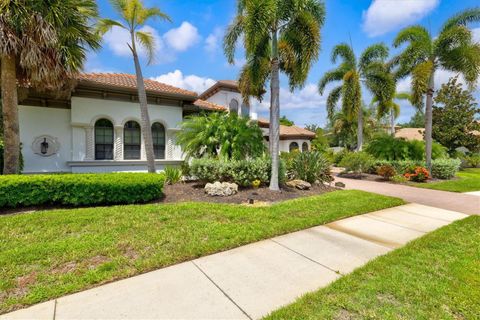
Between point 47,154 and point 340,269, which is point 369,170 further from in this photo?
point 47,154

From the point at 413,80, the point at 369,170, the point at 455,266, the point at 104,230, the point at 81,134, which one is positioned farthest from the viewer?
the point at 369,170

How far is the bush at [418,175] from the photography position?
1389cm

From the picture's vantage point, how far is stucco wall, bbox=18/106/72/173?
9562 mm

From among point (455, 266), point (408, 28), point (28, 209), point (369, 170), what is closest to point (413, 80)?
point (408, 28)

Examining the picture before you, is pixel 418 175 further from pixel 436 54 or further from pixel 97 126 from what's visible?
pixel 97 126

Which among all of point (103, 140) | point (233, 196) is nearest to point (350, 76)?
point (233, 196)

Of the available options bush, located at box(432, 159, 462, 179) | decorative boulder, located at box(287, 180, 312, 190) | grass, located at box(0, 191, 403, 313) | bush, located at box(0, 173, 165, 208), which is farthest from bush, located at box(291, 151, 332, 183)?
bush, located at box(432, 159, 462, 179)

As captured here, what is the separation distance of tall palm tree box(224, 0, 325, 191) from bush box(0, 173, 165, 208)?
4.79m

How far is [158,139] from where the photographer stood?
12.4 m

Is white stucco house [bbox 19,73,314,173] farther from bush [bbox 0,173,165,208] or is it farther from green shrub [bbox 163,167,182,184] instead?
bush [bbox 0,173,165,208]

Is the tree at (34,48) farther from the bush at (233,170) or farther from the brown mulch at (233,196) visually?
the bush at (233,170)

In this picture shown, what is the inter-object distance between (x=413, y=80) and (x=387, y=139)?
5.20 meters

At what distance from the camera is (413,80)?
46.0 feet

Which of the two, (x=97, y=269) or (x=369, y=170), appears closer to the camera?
(x=97, y=269)
